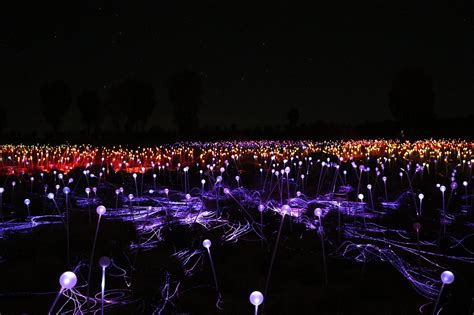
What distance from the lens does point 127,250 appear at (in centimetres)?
496

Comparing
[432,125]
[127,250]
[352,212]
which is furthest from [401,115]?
[127,250]

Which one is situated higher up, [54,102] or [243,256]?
[54,102]

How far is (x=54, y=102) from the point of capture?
49.8m

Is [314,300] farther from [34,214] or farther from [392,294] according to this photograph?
[34,214]

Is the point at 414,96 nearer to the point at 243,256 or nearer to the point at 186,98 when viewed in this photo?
the point at 186,98

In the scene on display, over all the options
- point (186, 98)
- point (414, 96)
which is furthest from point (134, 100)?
point (414, 96)

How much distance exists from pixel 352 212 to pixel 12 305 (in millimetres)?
4931

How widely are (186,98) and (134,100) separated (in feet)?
30.6

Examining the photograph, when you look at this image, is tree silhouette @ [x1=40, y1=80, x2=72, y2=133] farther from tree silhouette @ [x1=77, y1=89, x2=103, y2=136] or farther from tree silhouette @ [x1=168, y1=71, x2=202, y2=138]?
tree silhouette @ [x1=168, y1=71, x2=202, y2=138]

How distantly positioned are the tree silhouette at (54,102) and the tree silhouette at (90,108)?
512cm

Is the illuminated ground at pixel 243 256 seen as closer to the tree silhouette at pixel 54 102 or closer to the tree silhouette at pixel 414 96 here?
the tree silhouette at pixel 414 96

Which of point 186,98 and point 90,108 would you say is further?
point 90,108

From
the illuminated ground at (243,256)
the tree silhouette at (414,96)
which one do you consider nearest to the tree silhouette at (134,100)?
the tree silhouette at (414,96)

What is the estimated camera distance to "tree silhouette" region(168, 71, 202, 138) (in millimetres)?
40125
